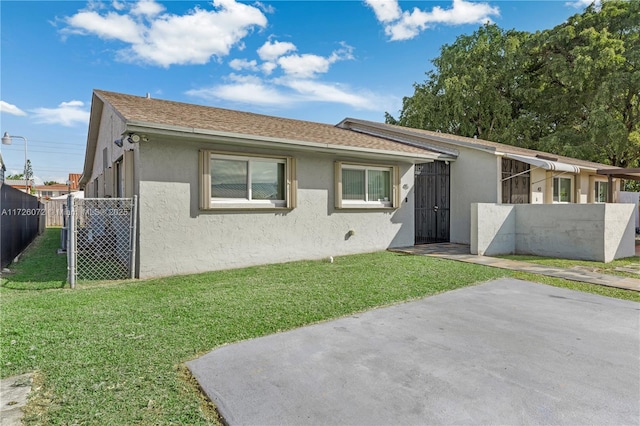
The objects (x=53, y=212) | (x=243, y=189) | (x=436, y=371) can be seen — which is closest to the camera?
(x=436, y=371)

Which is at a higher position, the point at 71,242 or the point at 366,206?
the point at 366,206

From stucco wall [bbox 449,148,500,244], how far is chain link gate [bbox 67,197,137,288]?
437 inches

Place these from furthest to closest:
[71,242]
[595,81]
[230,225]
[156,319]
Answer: [595,81]
[230,225]
[71,242]
[156,319]

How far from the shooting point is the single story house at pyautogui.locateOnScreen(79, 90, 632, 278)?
7.55 meters

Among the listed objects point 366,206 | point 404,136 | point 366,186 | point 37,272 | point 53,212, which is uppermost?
point 404,136

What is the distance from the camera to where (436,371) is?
345 centimetres

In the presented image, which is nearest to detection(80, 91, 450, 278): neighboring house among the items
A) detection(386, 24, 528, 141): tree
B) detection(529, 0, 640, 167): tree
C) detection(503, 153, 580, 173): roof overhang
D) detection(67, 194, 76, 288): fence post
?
detection(67, 194, 76, 288): fence post

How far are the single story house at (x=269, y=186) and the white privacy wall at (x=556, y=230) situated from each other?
1497 millimetres

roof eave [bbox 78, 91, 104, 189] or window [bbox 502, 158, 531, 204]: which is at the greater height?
roof eave [bbox 78, 91, 104, 189]

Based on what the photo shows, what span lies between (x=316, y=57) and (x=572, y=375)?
17.2 meters

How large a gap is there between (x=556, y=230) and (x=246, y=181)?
930 centimetres

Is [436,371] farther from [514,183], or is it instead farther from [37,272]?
[514,183]

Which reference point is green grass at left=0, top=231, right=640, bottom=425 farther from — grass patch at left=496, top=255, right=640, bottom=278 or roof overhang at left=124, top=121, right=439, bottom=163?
roof overhang at left=124, top=121, right=439, bottom=163

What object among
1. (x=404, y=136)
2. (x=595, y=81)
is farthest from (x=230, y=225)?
(x=595, y=81)
